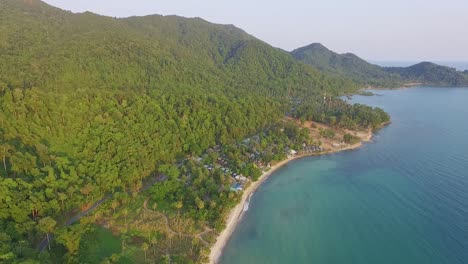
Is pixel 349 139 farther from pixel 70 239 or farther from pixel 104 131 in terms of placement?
pixel 70 239

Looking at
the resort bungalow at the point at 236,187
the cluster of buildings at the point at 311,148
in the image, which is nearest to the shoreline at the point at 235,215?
the cluster of buildings at the point at 311,148

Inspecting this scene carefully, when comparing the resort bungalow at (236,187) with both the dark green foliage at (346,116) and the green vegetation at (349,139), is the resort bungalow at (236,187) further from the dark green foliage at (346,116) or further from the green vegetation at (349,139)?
the dark green foliage at (346,116)

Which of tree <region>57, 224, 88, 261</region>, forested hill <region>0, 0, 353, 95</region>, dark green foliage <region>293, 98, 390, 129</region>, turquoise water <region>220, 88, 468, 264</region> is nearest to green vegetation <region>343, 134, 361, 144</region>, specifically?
turquoise water <region>220, 88, 468, 264</region>

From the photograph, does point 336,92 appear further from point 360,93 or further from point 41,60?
point 41,60

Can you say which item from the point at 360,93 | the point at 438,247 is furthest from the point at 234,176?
the point at 360,93

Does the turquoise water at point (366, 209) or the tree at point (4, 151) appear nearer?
the turquoise water at point (366, 209)

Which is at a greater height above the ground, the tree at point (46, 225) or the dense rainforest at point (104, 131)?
the dense rainforest at point (104, 131)

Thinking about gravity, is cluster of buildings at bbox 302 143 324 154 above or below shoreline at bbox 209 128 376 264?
above

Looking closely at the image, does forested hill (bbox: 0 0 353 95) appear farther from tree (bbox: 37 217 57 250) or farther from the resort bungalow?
the resort bungalow
